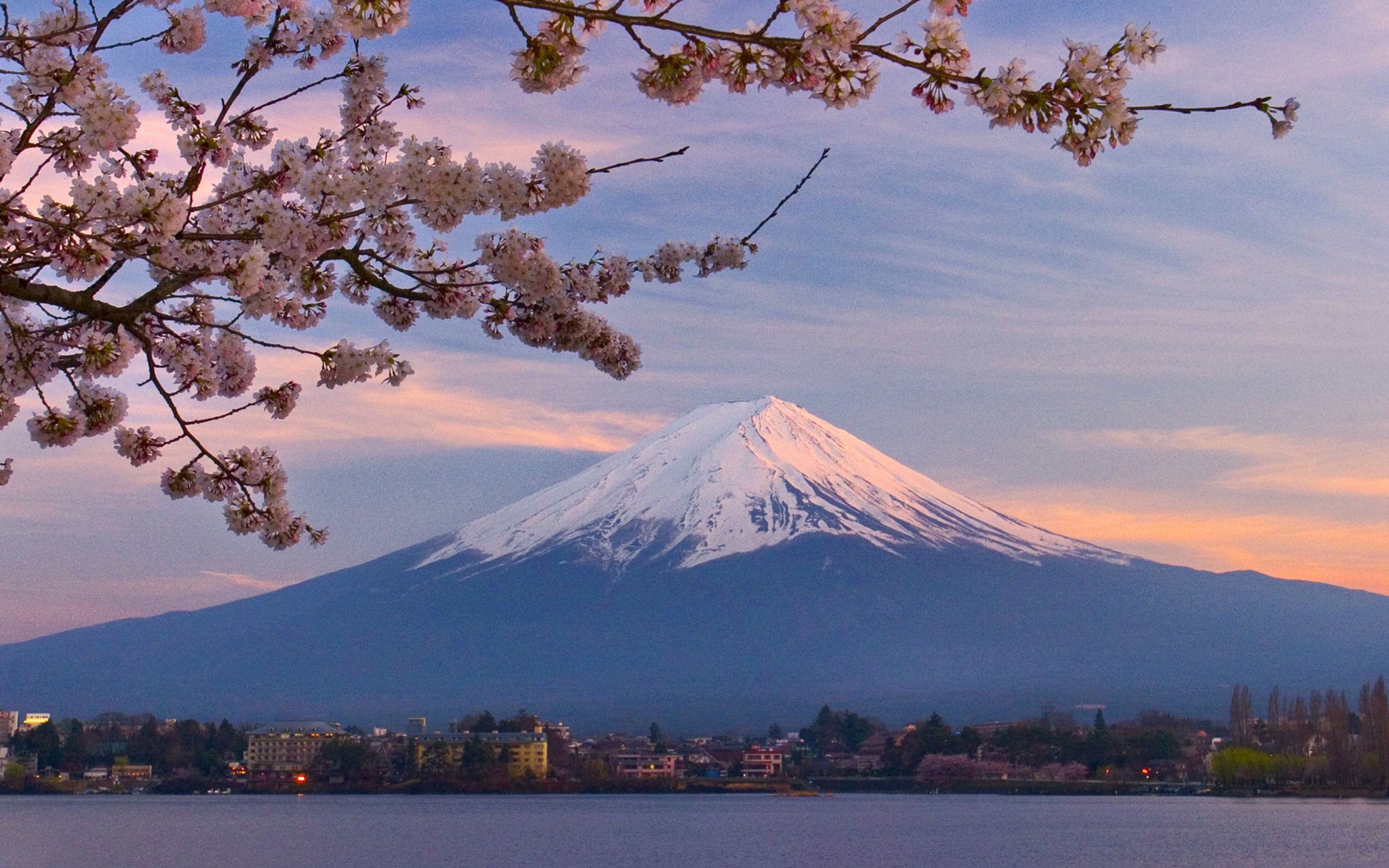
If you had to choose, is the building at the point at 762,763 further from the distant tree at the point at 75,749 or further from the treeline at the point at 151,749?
the distant tree at the point at 75,749

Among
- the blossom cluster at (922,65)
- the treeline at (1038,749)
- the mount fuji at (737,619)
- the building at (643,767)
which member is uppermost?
the mount fuji at (737,619)

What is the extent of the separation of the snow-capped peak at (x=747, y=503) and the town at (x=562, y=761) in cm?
8302

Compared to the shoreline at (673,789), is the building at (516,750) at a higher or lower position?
higher

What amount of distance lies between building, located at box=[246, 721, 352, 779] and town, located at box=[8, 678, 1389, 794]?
80mm

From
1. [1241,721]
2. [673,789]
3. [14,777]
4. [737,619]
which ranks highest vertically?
[737,619]

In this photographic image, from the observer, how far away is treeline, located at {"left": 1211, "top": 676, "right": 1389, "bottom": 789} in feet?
198

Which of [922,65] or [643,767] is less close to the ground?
[922,65]

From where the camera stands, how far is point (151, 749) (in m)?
88.9

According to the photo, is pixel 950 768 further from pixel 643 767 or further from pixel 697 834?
pixel 697 834

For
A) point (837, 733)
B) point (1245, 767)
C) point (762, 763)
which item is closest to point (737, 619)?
point (837, 733)

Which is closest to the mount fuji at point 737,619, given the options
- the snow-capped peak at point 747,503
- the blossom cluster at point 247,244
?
the snow-capped peak at point 747,503

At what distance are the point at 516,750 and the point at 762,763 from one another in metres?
15.9

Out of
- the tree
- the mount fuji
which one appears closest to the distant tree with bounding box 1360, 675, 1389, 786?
the tree

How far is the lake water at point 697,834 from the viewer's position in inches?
1503
